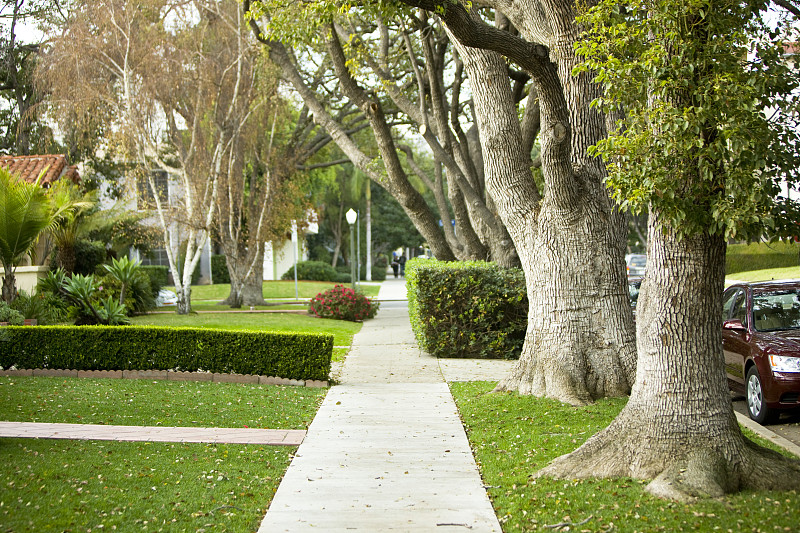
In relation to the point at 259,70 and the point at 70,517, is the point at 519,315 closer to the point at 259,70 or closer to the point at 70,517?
the point at 70,517

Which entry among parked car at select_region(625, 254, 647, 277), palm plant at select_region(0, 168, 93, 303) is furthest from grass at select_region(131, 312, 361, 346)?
parked car at select_region(625, 254, 647, 277)

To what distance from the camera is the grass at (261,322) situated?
19.0m

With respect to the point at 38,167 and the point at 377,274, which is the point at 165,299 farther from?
the point at 377,274

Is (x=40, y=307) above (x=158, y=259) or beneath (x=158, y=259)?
beneath

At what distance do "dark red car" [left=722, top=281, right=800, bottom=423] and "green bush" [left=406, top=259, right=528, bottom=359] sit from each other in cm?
427

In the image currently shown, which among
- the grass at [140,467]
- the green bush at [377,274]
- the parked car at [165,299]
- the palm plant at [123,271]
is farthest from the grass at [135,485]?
the green bush at [377,274]

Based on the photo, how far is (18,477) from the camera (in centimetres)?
614

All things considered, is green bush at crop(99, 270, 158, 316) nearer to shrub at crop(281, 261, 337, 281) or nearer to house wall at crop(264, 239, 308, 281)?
house wall at crop(264, 239, 308, 281)

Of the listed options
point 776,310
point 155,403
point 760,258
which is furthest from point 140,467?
point 760,258

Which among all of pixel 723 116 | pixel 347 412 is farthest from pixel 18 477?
pixel 723 116

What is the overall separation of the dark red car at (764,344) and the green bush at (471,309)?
14.0ft

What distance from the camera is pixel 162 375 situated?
38.3ft

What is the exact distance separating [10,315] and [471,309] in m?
8.45

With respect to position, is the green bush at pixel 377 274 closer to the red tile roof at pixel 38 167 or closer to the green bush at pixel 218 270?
the green bush at pixel 218 270
